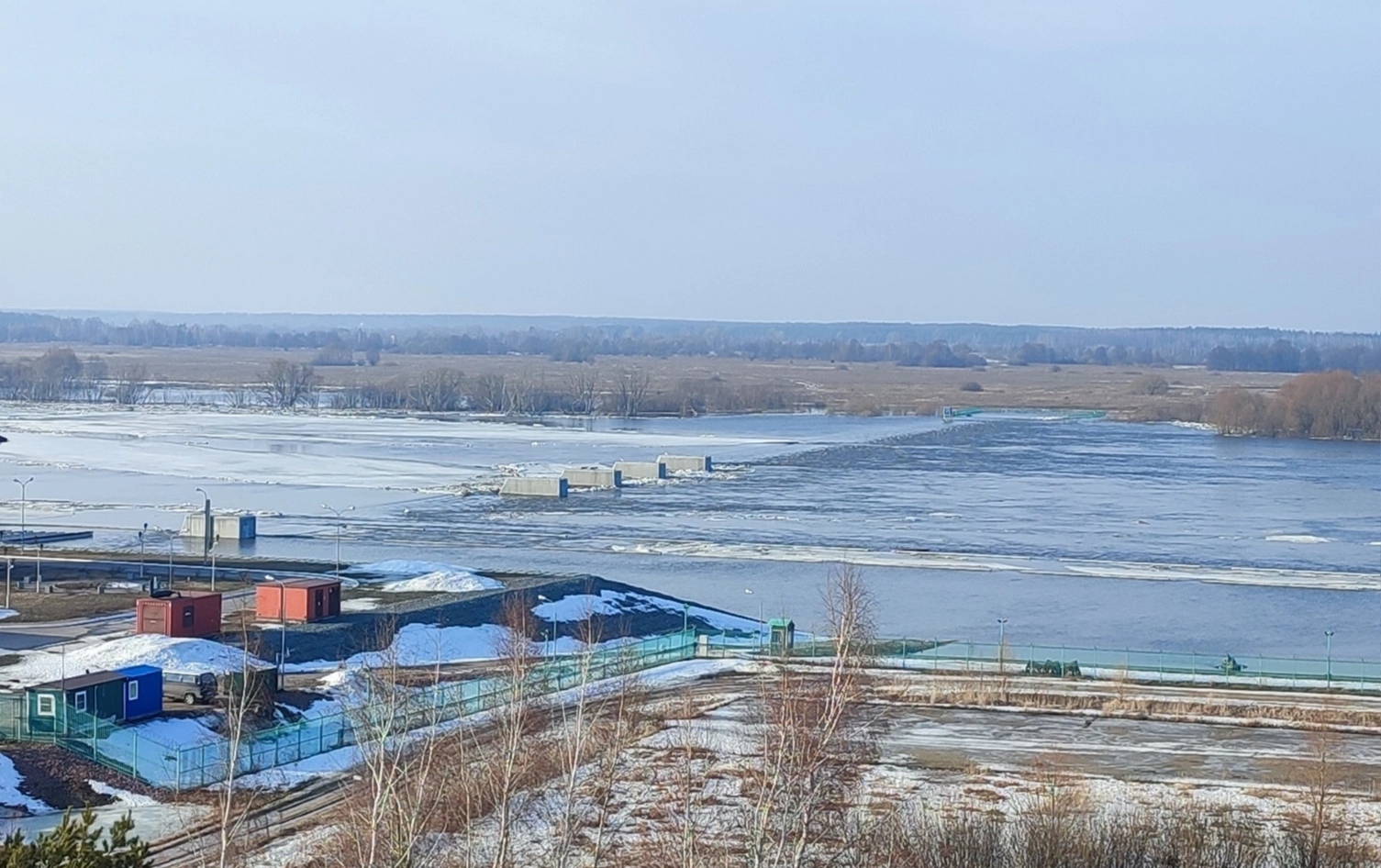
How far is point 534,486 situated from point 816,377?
83.1 m

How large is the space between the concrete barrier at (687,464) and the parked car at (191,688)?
34278 millimetres

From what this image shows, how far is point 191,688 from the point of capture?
20.2 metres

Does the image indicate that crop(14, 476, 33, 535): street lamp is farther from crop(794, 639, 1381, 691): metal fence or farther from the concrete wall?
crop(794, 639, 1381, 691): metal fence

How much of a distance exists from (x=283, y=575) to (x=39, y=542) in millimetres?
6482

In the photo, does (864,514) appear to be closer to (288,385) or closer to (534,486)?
(534,486)

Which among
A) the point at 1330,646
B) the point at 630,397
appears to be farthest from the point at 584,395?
the point at 1330,646

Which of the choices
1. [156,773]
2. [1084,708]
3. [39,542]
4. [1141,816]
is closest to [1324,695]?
[1084,708]

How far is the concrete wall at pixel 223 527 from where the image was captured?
36938 mm

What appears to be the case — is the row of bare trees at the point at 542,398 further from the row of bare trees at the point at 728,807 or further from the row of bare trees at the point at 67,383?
the row of bare trees at the point at 728,807

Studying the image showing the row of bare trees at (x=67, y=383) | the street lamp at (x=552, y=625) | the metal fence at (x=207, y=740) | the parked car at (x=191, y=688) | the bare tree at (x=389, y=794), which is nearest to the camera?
the bare tree at (x=389, y=794)

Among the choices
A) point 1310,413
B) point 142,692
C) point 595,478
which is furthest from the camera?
point 1310,413

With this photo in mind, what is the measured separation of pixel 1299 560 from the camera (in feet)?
120

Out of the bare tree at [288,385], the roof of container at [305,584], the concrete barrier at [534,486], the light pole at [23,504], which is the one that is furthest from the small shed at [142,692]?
the bare tree at [288,385]

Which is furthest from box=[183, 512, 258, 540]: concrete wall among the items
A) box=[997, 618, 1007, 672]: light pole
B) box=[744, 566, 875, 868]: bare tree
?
box=[744, 566, 875, 868]: bare tree
